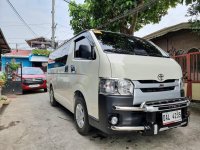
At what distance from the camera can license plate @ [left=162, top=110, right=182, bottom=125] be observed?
132 inches

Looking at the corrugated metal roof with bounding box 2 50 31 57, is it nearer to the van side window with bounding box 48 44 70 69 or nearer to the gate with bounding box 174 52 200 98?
the van side window with bounding box 48 44 70 69

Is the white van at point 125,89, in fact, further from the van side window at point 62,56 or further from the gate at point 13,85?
the gate at point 13,85

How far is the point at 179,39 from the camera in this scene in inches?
440

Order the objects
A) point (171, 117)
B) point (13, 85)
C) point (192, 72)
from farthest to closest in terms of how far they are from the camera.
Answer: point (13, 85)
point (192, 72)
point (171, 117)

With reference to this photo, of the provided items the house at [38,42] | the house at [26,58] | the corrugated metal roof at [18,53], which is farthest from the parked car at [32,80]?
the house at [38,42]

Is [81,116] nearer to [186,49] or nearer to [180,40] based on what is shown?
[186,49]

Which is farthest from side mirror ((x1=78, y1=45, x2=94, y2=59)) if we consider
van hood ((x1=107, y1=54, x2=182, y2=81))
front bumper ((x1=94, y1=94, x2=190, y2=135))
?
front bumper ((x1=94, y1=94, x2=190, y2=135))

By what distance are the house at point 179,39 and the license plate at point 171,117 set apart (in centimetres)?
713

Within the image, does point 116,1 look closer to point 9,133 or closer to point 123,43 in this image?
point 123,43

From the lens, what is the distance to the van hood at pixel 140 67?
332 centimetres

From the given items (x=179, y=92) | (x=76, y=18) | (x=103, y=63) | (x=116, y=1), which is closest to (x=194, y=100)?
(x=179, y=92)

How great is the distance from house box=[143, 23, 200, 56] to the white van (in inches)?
266

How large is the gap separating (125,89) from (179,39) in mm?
8941

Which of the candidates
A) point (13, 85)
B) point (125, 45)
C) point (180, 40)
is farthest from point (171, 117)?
point (13, 85)
